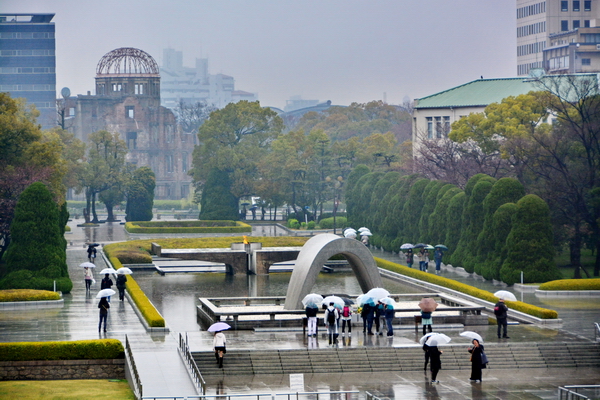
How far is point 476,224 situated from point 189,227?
34.3m

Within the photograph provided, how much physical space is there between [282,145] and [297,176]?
3.06 meters

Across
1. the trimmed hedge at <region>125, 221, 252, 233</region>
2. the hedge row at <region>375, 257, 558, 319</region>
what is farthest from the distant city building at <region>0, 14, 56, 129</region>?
the hedge row at <region>375, 257, 558, 319</region>

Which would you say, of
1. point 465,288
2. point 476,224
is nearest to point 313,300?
point 465,288

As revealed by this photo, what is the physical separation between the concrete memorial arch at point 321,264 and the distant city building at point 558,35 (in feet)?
282

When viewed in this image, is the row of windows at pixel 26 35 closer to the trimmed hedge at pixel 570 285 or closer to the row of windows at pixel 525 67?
the row of windows at pixel 525 67

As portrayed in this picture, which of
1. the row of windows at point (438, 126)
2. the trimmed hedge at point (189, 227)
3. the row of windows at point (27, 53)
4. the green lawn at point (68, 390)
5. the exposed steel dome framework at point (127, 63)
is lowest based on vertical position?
the green lawn at point (68, 390)

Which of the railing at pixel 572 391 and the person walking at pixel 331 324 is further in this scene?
the person walking at pixel 331 324

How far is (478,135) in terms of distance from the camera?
64.1 m

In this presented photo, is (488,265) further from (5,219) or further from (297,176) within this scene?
(297,176)

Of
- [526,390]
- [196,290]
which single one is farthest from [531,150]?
[526,390]

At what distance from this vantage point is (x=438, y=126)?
80.1 meters

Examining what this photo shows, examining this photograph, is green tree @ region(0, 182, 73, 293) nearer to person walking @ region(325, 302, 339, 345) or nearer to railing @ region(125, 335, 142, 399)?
railing @ region(125, 335, 142, 399)

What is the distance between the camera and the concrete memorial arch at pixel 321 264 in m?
34.9

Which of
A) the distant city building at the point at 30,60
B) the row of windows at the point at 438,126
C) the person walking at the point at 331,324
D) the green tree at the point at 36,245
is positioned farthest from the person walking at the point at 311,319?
the distant city building at the point at 30,60
